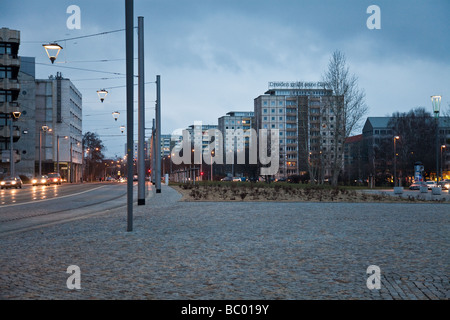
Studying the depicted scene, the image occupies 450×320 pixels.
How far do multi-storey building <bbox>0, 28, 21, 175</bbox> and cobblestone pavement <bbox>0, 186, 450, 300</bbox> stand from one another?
61031mm

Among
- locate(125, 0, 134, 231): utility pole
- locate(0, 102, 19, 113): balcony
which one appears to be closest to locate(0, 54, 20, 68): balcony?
locate(0, 102, 19, 113): balcony

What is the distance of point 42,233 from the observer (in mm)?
11945

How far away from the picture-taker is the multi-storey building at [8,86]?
68.1 metres

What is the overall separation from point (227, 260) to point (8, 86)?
2761 inches

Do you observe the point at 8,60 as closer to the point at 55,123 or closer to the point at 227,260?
the point at 55,123

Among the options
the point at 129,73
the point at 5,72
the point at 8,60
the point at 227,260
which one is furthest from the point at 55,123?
the point at 227,260

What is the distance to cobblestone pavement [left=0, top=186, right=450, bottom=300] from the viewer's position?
596 centimetres

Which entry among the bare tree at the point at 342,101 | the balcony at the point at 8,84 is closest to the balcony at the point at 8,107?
the balcony at the point at 8,84

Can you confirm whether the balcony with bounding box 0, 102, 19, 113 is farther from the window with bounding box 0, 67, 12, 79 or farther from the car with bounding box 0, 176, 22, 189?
the car with bounding box 0, 176, 22, 189

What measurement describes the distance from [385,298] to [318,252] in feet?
11.0

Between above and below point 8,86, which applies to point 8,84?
above

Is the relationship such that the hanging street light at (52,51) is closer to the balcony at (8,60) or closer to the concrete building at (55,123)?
the balcony at (8,60)

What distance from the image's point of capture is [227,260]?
8.16 metres
